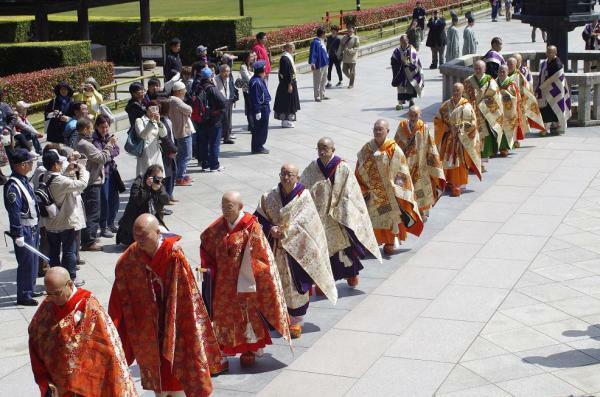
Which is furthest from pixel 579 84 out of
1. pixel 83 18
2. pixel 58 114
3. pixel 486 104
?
pixel 83 18

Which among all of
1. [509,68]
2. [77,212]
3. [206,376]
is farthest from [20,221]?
[509,68]

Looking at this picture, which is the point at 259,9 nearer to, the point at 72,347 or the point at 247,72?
the point at 247,72

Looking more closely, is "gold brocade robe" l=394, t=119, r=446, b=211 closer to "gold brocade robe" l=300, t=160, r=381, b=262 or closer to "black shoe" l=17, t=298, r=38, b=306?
"gold brocade robe" l=300, t=160, r=381, b=262

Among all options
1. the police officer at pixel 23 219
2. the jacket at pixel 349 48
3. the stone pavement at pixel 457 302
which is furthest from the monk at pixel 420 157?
the jacket at pixel 349 48

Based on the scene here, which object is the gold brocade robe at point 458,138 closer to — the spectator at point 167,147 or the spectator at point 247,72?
the spectator at point 167,147

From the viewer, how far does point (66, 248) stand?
11.8 meters

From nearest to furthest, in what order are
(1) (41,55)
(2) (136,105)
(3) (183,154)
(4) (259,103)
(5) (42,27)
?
(2) (136,105) < (3) (183,154) < (4) (259,103) < (1) (41,55) < (5) (42,27)

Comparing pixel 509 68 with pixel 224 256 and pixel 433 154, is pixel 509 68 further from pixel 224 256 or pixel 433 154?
pixel 224 256

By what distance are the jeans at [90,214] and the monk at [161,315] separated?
5.06 meters

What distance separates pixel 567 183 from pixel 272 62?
16.8 metres

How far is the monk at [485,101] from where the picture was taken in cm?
1708

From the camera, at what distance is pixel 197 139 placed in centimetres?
1772

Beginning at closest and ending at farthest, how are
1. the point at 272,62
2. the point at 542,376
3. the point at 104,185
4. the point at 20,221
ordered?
the point at 542,376, the point at 20,221, the point at 104,185, the point at 272,62

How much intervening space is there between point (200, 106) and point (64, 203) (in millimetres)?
5627
